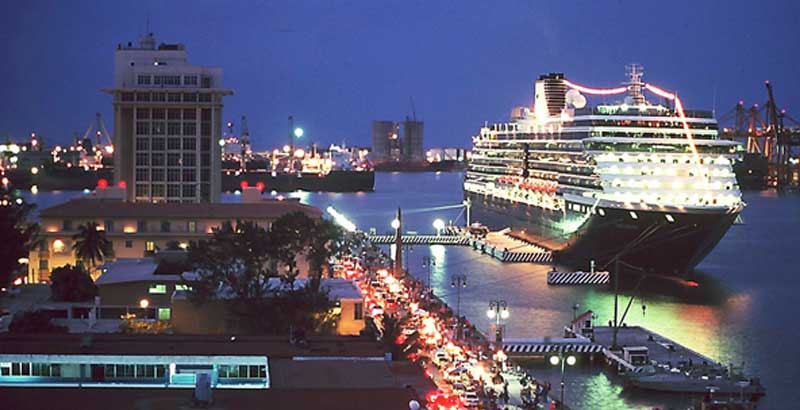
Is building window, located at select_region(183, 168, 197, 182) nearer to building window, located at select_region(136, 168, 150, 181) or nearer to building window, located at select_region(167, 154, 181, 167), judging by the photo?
building window, located at select_region(167, 154, 181, 167)

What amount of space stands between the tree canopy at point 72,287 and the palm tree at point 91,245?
378 centimetres

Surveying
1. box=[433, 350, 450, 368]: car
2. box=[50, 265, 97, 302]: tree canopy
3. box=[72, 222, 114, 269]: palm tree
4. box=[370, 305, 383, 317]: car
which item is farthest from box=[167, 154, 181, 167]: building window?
box=[433, 350, 450, 368]: car

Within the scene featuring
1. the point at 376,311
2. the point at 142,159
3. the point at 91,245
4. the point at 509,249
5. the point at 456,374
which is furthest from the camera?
the point at 509,249

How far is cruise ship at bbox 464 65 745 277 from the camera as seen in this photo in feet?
88.1

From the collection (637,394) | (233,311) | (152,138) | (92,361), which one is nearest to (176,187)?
(152,138)

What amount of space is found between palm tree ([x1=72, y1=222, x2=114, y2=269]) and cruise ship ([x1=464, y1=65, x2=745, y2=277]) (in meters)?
12.6

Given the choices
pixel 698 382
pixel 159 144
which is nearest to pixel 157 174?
pixel 159 144

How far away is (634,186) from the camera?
27.8 meters

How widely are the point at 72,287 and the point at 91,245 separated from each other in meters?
4.29

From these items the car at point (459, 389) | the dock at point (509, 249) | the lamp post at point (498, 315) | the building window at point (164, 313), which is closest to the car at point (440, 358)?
the car at point (459, 389)

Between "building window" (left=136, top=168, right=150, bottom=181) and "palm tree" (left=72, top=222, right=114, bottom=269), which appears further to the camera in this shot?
"building window" (left=136, top=168, right=150, bottom=181)

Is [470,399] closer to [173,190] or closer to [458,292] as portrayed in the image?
[458,292]

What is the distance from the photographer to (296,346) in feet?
37.8

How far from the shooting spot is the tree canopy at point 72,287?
53.6 feet
